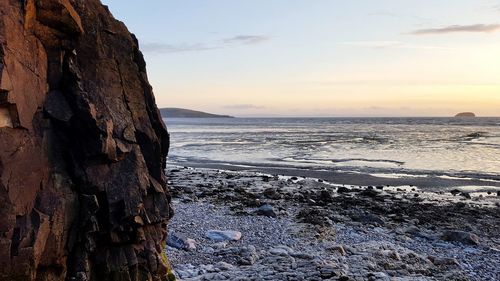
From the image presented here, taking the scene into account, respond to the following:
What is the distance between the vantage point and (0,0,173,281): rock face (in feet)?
24.9

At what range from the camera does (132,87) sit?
10852 millimetres

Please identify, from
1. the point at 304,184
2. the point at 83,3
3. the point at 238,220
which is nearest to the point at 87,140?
the point at 83,3

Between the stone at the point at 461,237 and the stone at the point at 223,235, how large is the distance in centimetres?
775

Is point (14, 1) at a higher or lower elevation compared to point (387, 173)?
higher

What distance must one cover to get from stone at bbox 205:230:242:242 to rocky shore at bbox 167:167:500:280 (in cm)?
3

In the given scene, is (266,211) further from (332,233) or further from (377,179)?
(377,179)

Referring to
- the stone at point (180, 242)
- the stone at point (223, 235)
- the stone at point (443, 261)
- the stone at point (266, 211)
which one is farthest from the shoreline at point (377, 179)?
the stone at point (180, 242)

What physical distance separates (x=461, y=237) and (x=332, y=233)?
4632 mm

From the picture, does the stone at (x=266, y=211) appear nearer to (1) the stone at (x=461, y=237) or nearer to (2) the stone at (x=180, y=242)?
(2) the stone at (x=180, y=242)

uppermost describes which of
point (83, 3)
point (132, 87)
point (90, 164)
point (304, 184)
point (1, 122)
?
point (83, 3)

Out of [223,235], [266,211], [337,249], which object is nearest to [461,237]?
[337,249]

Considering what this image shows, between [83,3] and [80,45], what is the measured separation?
1.06 m

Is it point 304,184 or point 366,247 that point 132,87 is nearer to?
point 366,247

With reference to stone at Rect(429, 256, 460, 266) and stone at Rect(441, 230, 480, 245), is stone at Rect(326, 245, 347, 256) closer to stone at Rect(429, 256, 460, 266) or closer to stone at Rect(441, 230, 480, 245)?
stone at Rect(429, 256, 460, 266)
